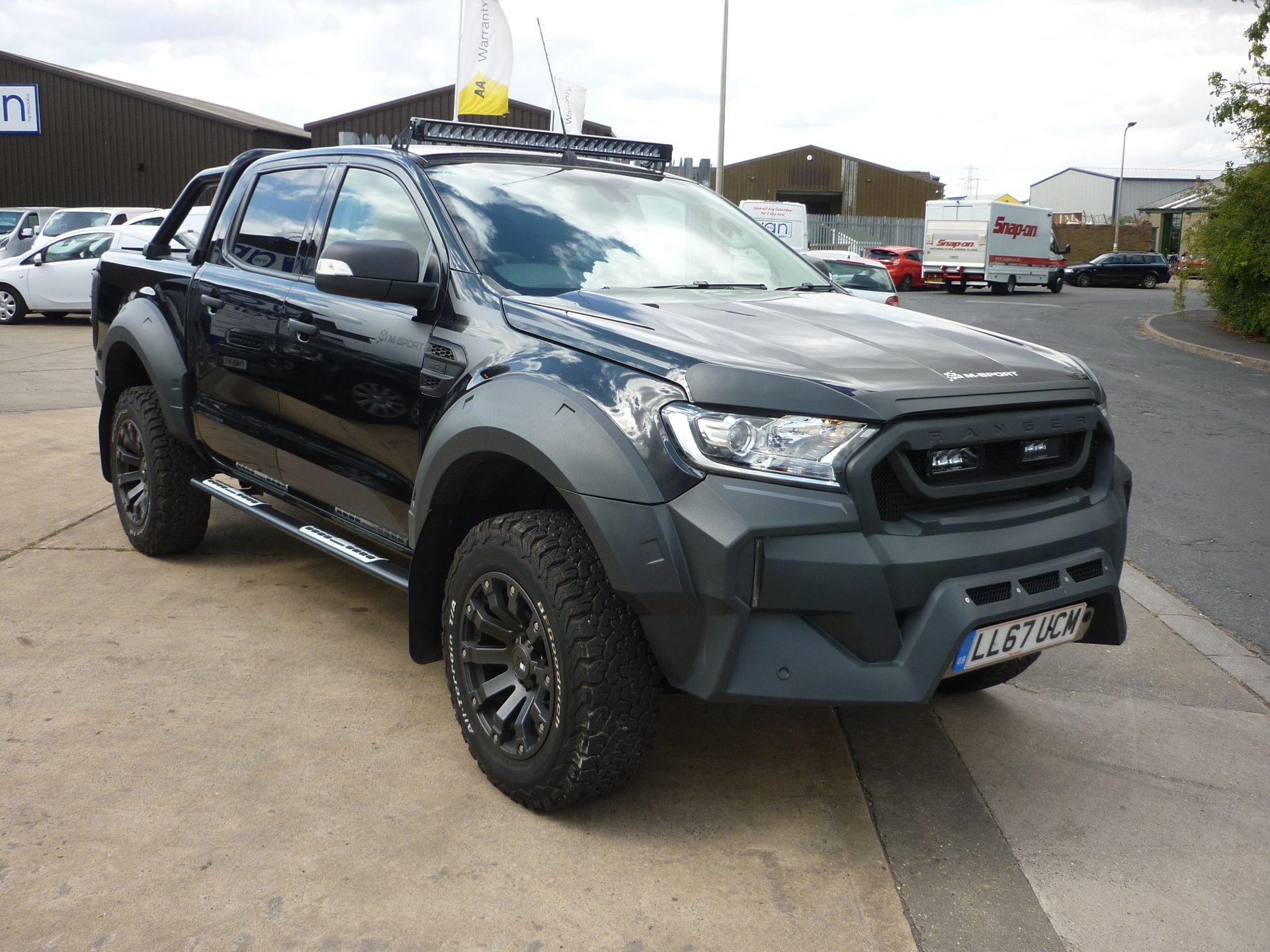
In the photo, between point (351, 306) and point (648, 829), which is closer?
point (648, 829)

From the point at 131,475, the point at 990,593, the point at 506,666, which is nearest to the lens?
the point at 990,593

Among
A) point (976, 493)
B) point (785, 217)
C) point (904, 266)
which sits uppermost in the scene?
point (785, 217)

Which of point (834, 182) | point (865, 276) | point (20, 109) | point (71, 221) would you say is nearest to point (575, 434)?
point (865, 276)

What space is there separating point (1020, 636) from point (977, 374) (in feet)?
2.21

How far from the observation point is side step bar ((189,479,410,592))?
363 cm

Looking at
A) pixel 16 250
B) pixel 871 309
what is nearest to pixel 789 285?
Answer: pixel 871 309

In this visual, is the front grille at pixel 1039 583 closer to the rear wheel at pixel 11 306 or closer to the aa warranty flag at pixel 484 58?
the aa warranty flag at pixel 484 58

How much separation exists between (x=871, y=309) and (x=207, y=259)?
287 centimetres

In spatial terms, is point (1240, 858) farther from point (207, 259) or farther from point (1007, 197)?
point (1007, 197)

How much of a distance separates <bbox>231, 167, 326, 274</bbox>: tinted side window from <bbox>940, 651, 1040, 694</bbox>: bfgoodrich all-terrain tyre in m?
2.81

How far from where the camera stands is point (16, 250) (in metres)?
22.0

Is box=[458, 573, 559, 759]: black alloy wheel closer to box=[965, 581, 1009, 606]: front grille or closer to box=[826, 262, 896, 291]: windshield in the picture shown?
box=[965, 581, 1009, 606]: front grille

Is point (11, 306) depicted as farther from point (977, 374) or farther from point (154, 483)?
point (977, 374)

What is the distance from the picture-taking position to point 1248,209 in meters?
18.7
